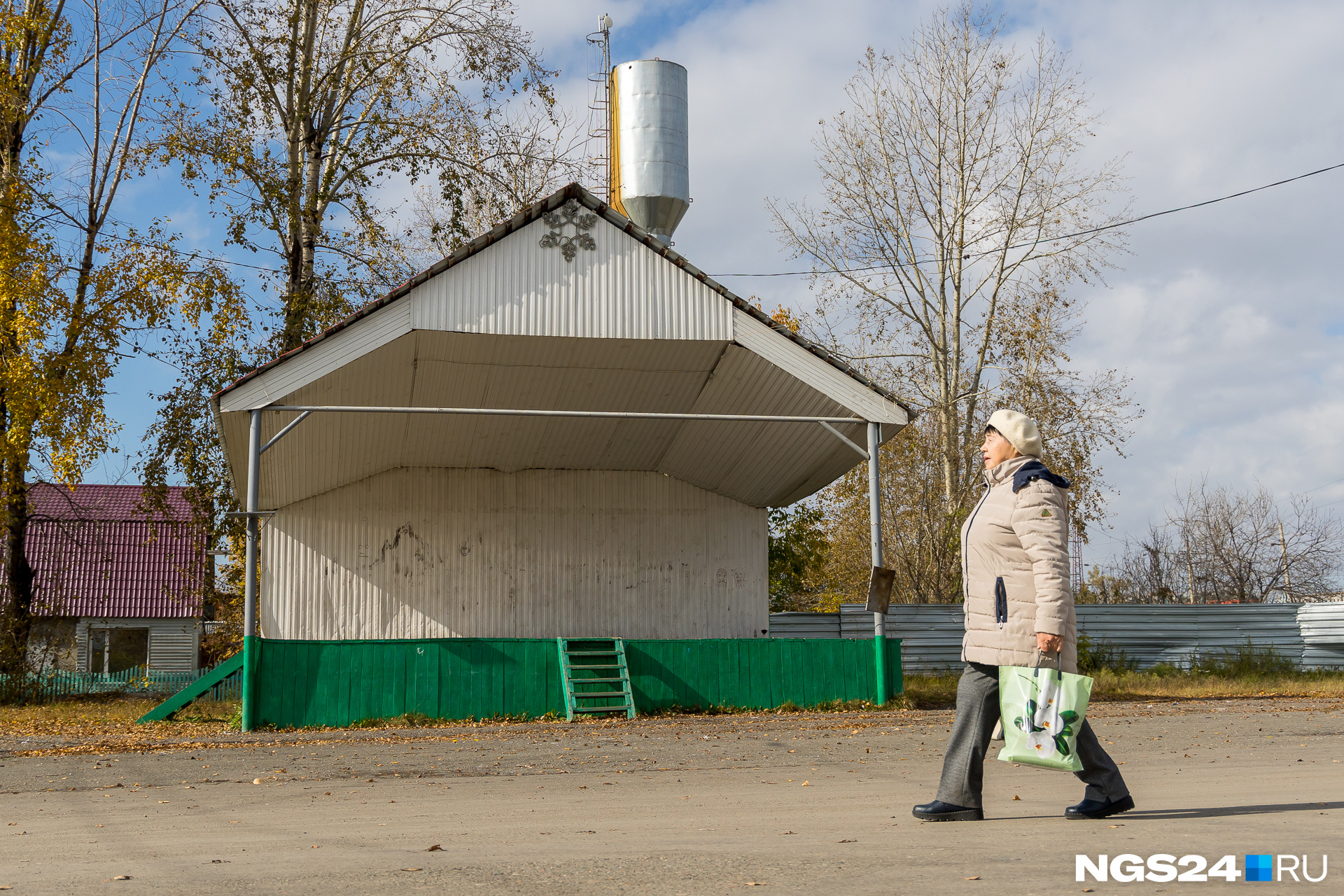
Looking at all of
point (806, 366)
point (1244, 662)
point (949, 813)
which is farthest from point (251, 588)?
point (1244, 662)

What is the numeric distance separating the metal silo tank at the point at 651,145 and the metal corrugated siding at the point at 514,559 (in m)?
Result: 6.28

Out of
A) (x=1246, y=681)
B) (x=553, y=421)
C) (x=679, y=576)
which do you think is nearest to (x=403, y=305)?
(x=553, y=421)

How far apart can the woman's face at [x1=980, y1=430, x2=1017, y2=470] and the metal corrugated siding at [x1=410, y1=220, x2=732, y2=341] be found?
345 inches

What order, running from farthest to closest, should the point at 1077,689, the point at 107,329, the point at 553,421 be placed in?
the point at 107,329 → the point at 553,421 → the point at 1077,689

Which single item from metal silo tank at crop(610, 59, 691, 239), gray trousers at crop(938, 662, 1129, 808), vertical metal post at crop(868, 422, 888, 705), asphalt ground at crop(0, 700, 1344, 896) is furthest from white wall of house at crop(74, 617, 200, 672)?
gray trousers at crop(938, 662, 1129, 808)

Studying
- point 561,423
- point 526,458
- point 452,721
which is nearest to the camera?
point 452,721

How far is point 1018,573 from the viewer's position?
200 inches

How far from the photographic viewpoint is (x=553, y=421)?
688 inches

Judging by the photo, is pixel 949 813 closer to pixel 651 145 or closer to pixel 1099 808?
pixel 1099 808

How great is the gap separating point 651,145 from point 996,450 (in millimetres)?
18938

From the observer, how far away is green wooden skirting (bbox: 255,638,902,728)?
41.7 feet

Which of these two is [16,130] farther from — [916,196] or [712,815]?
[712,815]

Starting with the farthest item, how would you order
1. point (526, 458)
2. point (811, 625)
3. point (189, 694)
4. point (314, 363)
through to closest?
point (811, 625) → point (526, 458) → point (189, 694) → point (314, 363)

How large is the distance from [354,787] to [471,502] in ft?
37.5
